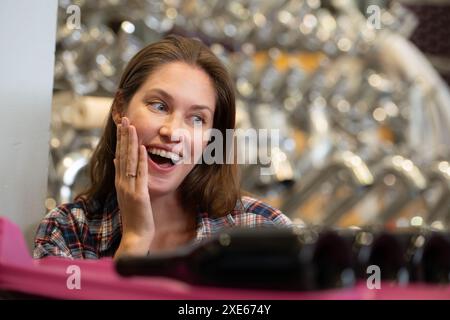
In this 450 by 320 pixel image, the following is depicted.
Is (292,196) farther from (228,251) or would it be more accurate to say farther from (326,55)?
(228,251)

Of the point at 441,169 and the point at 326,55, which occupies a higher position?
the point at 326,55

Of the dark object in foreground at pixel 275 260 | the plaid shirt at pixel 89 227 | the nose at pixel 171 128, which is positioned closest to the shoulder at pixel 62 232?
the plaid shirt at pixel 89 227

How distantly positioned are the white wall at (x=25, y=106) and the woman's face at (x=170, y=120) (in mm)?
87

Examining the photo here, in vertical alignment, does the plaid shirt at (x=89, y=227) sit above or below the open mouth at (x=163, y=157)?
below

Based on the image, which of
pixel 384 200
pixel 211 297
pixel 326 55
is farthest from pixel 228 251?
pixel 326 55

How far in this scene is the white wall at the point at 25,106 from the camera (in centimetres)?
A: 60

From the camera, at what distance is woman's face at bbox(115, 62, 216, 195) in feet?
1.91

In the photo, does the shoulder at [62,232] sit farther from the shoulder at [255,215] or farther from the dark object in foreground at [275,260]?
the dark object in foreground at [275,260]

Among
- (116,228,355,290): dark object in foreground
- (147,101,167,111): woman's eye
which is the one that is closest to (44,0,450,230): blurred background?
(147,101,167,111): woman's eye

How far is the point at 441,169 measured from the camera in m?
1.05

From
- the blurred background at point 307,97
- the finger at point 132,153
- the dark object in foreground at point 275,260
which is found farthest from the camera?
the blurred background at point 307,97

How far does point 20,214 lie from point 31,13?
172mm

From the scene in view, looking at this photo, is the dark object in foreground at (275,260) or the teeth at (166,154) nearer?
the dark object in foreground at (275,260)

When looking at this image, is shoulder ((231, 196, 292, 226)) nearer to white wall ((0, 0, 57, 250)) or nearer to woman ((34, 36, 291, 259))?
woman ((34, 36, 291, 259))
